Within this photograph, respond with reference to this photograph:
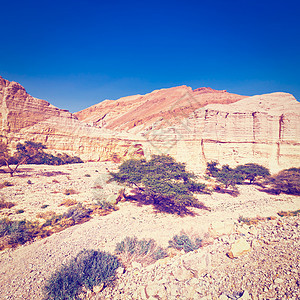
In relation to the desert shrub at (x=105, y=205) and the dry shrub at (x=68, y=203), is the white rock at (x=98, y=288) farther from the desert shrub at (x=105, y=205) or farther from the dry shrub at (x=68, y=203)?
the dry shrub at (x=68, y=203)

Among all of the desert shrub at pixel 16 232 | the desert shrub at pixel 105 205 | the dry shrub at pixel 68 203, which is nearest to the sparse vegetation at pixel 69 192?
the dry shrub at pixel 68 203

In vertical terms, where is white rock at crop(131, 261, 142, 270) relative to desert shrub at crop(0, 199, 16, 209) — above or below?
below

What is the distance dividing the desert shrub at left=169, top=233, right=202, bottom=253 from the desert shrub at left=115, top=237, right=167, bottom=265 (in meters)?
0.60

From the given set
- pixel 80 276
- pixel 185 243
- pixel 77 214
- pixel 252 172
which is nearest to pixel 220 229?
pixel 185 243

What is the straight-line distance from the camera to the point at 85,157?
24.1m

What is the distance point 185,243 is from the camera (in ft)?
19.8

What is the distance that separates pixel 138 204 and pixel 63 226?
4.74m

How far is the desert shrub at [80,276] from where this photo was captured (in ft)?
12.0

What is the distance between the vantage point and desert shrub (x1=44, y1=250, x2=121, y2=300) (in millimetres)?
3656

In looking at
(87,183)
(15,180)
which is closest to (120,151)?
(87,183)

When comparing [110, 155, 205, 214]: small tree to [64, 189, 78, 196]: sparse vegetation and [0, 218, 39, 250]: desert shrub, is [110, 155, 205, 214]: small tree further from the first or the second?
[0, 218, 39, 250]: desert shrub

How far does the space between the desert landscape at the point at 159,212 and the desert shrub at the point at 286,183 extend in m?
0.10

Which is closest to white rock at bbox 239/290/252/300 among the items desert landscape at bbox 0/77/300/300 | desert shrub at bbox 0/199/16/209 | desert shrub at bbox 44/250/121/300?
desert landscape at bbox 0/77/300/300

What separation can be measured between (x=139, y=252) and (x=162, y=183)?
16.4ft
